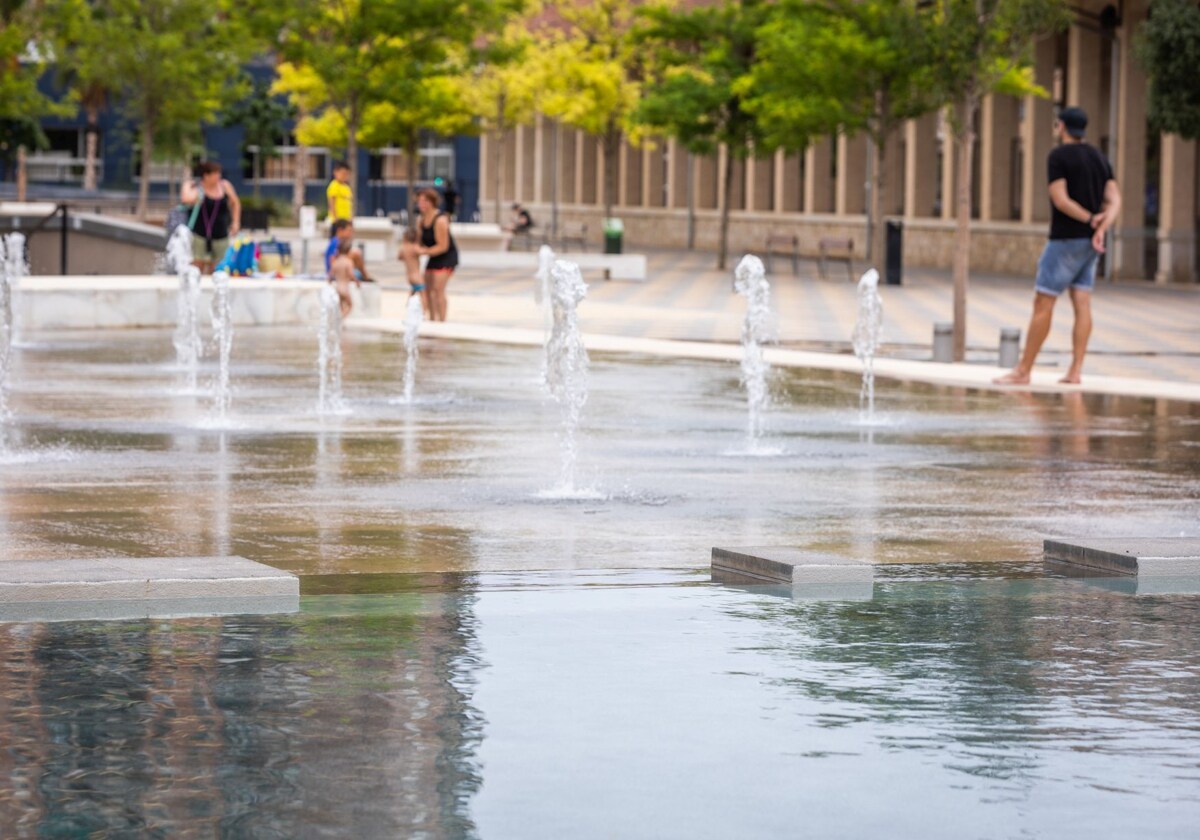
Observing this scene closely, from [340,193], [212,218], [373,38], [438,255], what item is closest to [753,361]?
[438,255]

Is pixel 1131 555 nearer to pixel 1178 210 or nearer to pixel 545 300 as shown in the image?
pixel 545 300

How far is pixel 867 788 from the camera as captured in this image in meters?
5.19

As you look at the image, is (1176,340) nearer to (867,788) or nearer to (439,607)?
(439,607)

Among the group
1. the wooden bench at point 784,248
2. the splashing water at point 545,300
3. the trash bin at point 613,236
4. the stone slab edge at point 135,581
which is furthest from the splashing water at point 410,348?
the wooden bench at point 784,248

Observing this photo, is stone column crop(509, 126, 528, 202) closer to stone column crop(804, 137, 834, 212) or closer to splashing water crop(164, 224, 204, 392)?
stone column crop(804, 137, 834, 212)

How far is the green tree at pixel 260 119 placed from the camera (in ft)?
307

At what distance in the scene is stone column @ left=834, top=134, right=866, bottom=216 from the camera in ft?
192

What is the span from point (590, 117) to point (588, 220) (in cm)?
2126

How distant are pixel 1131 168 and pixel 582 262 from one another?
10.1 meters

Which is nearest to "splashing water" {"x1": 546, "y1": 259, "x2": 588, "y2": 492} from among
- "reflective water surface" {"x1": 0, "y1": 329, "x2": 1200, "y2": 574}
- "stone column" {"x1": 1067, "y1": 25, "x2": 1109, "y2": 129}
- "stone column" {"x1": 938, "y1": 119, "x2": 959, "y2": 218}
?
"reflective water surface" {"x1": 0, "y1": 329, "x2": 1200, "y2": 574}

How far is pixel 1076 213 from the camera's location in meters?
17.7

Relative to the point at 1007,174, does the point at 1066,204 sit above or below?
below

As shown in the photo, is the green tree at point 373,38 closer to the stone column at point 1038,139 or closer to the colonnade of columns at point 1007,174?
the colonnade of columns at point 1007,174

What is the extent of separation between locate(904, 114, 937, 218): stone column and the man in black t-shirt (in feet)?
122
